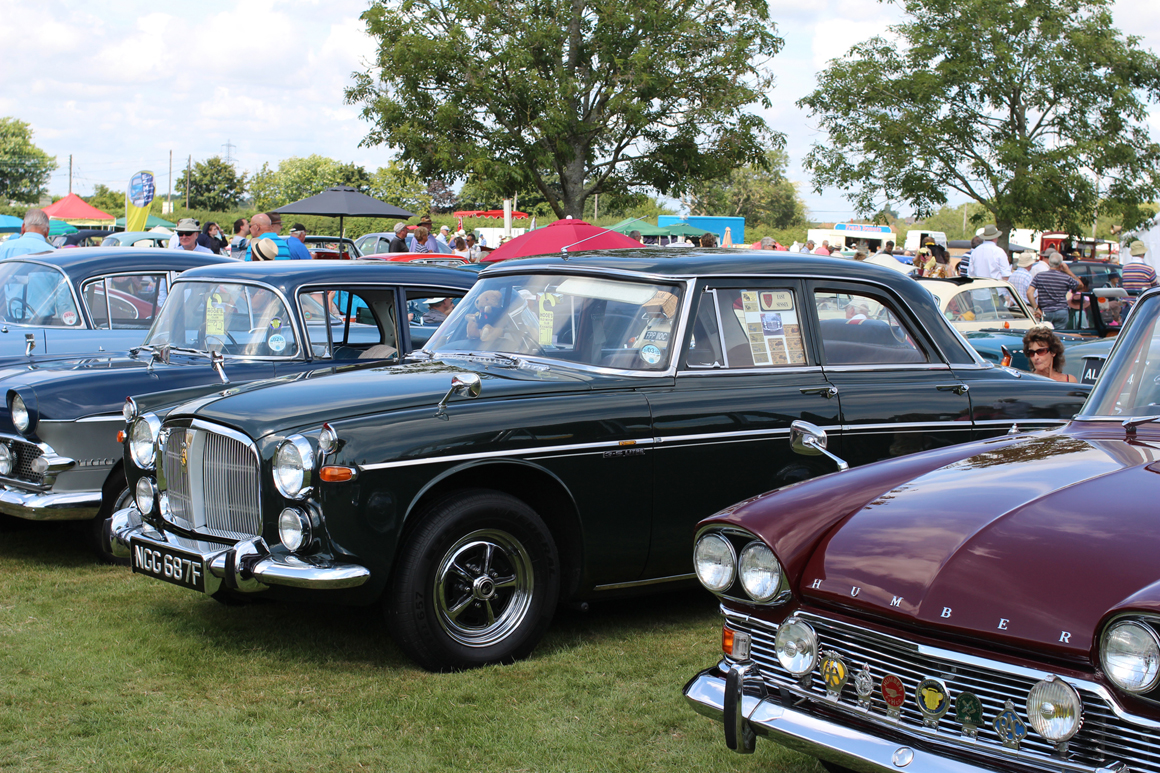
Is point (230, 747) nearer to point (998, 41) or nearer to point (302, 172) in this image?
point (998, 41)

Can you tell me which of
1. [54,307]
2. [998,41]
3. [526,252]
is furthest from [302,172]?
[54,307]

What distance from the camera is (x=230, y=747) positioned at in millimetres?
3752

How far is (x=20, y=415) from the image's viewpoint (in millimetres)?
5941

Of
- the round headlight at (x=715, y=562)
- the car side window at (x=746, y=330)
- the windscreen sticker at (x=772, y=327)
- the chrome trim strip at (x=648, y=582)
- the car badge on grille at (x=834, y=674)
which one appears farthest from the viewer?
the windscreen sticker at (x=772, y=327)

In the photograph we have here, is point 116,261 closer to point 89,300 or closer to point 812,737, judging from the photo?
point 89,300

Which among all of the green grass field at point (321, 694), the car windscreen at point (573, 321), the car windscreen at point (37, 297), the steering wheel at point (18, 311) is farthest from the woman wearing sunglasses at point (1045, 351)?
the steering wheel at point (18, 311)

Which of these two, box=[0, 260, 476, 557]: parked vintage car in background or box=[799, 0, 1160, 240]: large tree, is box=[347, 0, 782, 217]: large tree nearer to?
box=[799, 0, 1160, 240]: large tree

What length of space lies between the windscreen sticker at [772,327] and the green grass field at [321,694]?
129 centimetres

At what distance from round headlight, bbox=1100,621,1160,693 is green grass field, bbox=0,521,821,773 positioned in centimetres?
150

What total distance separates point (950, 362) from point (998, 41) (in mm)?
20199

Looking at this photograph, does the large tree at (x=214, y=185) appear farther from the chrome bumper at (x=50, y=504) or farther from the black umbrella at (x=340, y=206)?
the chrome bumper at (x=50, y=504)

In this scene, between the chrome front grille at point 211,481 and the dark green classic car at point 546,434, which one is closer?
the dark green classic car at point 546,434

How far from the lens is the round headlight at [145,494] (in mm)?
4953

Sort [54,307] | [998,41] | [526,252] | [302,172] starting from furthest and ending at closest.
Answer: [302,172], [998,41], [526,252], [54,307]
